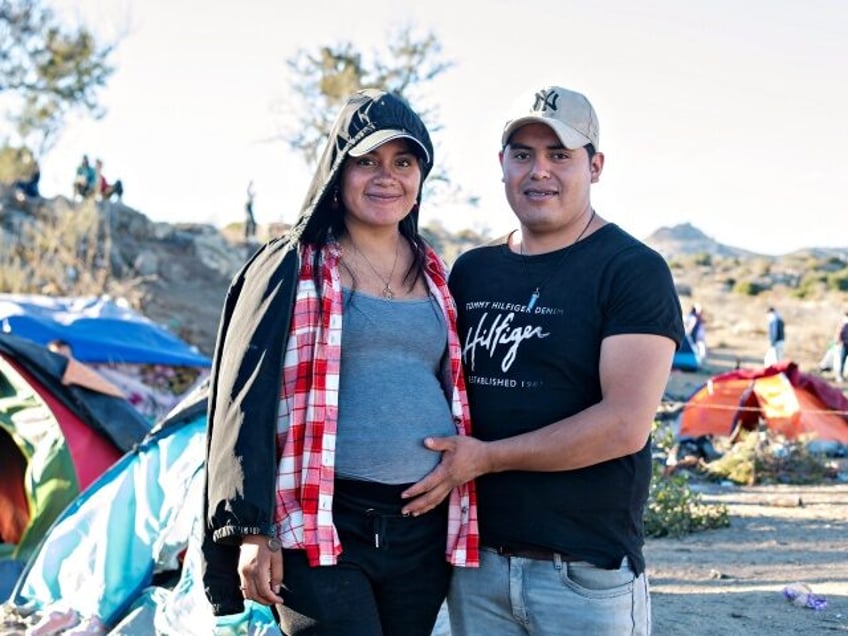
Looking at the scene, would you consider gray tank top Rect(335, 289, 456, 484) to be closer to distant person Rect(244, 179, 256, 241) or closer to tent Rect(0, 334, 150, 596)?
tent Rect(0, 334, 150, 596)

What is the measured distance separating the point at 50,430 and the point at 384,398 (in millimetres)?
4502

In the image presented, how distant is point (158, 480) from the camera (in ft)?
18.8

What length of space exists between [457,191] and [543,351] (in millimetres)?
28855

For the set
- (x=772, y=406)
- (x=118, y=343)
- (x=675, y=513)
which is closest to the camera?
(x=675, y=513)

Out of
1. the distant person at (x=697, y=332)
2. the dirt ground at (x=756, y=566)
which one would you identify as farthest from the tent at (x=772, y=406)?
the distant person at (x=697, y=332)

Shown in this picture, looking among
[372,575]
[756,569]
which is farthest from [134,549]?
[756,569]

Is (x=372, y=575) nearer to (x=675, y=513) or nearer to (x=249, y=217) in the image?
(x=675, y=513)

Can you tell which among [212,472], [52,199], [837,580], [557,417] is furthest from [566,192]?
[52,199]

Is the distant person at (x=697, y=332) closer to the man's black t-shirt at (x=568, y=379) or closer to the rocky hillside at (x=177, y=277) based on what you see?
the rocky hillside at (x=177, y=277)

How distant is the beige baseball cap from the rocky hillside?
44.7 feet

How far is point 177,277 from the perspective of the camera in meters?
25.2

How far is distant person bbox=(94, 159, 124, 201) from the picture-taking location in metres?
28.2

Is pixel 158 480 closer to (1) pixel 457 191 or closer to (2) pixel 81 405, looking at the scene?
(2) pixel 81 405

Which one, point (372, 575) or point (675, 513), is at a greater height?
point (372, 575)
